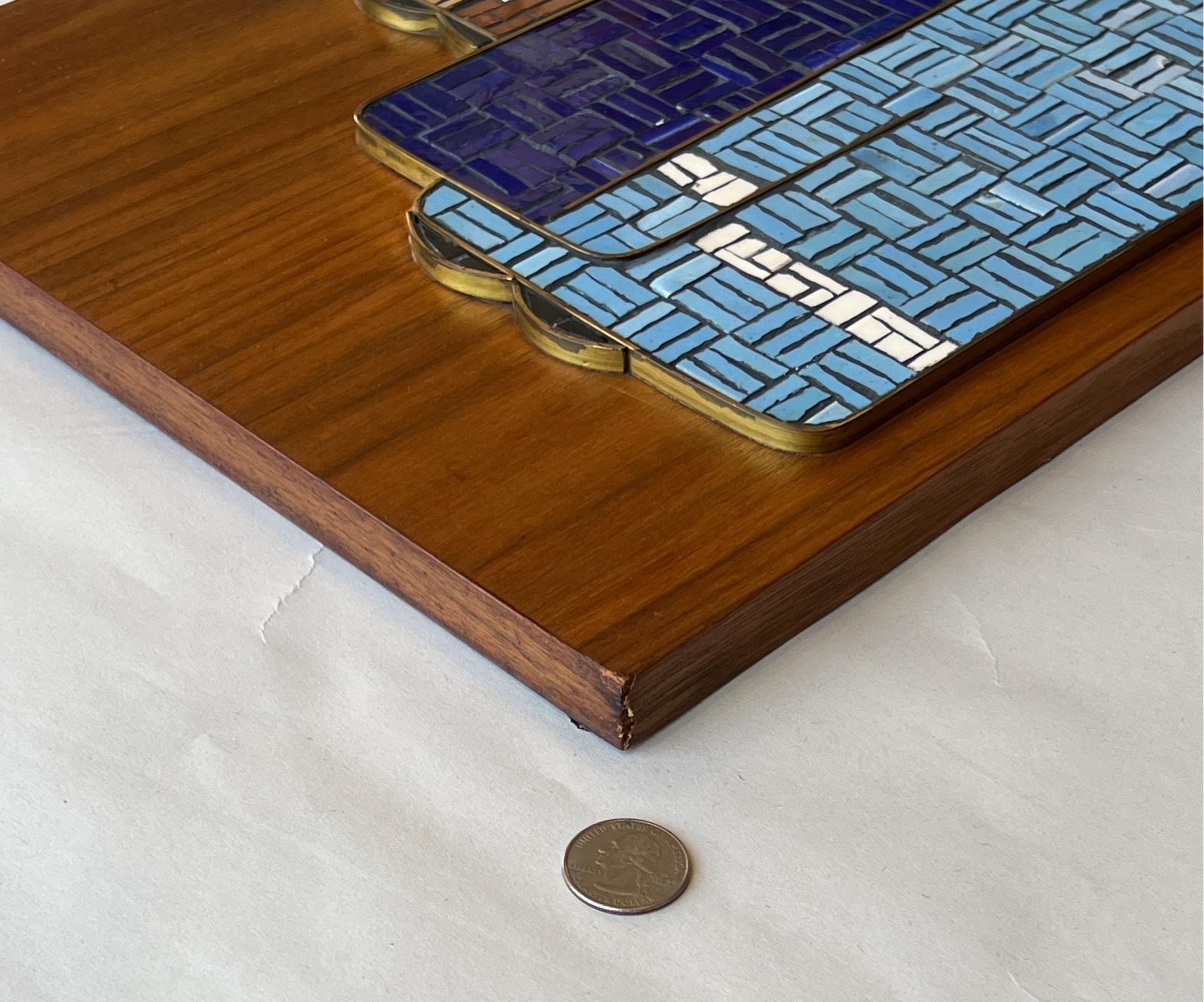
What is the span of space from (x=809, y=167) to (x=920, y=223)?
107mm

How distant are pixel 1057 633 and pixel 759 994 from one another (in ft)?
1.13

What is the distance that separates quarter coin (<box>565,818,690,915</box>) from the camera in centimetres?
94

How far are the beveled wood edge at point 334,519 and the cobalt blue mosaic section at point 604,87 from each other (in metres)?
0.29

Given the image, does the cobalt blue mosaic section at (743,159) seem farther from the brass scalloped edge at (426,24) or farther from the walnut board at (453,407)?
the brass scalloped edge at (426,24)

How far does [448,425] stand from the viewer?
44.8 inches

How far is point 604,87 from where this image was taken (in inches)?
56.0

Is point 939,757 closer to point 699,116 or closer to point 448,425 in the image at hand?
point 448,425

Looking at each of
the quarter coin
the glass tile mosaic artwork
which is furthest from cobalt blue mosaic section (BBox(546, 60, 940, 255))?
the quarter coin

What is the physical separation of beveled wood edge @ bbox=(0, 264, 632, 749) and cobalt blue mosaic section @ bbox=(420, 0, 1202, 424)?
0.77ft

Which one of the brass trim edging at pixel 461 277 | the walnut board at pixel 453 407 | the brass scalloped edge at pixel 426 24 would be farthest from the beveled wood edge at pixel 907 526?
Result: the brass scalloped edge at pixel 426 24

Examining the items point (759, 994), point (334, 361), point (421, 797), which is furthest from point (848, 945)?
point (334, 361)

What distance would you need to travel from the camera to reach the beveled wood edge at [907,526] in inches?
39.9

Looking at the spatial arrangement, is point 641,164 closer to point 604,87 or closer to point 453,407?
point 604,87

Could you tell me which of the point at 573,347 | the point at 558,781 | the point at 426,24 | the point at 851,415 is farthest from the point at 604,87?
the point at 558,781
